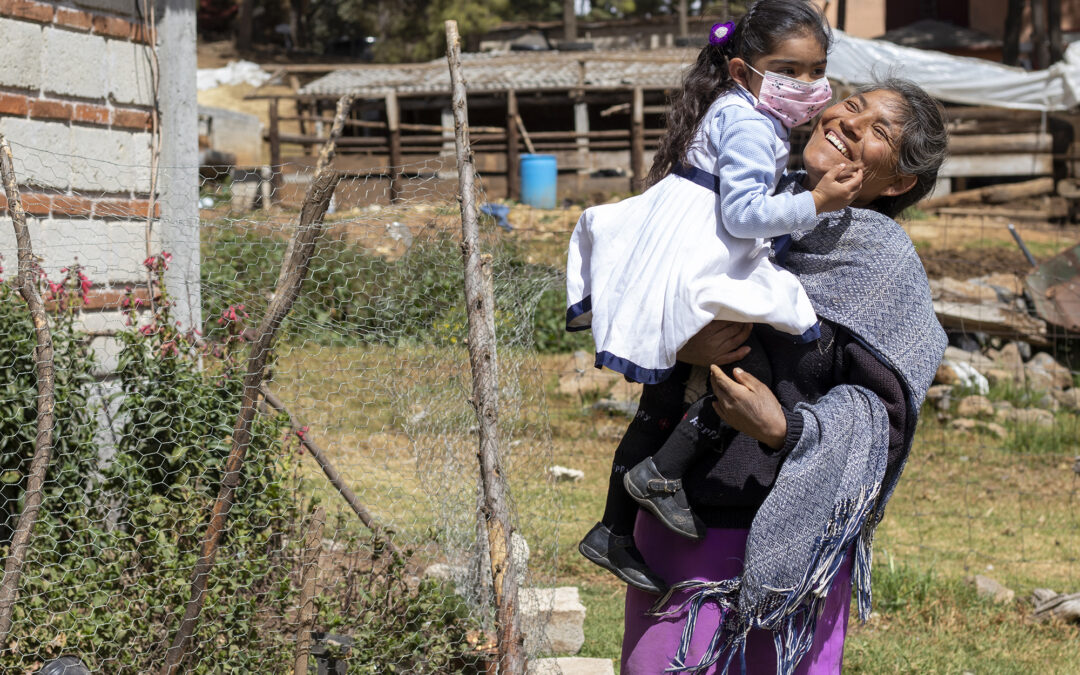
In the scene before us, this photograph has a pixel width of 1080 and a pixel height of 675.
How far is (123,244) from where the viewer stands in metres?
3.96

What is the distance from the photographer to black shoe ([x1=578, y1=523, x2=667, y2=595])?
2047mm

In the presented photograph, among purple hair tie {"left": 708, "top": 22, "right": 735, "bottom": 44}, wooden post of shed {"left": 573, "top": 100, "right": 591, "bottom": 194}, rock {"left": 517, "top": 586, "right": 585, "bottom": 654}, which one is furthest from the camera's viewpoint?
wooden post of shed {"left": 573, "top": 100, "right": 591, "bottom": 194}

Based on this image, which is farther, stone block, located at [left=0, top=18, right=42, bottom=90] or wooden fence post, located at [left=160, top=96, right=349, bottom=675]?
stone block, located at [left=0, top=18, right=42, bottom=90]

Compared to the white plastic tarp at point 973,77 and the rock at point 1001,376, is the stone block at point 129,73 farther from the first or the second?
the white plastic tarp at point 973,77

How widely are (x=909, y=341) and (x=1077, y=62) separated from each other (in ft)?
52.7

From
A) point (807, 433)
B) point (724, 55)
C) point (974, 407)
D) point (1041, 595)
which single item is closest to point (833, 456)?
point (807, 433)

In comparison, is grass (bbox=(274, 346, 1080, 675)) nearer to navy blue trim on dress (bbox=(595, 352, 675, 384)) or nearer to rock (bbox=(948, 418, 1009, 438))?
rock (bbox=(948, 418, 1009, 438))

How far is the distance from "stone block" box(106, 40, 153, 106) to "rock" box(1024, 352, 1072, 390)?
6.41m

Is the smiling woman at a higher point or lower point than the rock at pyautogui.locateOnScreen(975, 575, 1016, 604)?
higher

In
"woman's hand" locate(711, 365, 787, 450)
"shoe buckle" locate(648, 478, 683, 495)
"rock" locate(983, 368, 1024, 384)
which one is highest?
"woman's hand" locate(711, 365, 787, 450)

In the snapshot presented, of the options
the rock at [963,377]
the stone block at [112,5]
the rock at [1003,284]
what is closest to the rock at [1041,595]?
the rock at [963,377]

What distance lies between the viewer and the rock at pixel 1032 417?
7.09 metres

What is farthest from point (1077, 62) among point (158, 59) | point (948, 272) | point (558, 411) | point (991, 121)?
point (158, 59)

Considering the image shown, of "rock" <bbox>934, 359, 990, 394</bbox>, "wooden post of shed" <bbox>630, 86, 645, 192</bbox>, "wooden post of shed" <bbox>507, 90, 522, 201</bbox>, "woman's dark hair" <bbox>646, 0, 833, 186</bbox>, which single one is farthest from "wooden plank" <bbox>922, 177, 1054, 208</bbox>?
"woman's dark hair" <bbox>646, 0, 833, 186</bbox>
